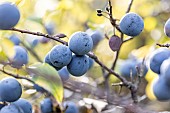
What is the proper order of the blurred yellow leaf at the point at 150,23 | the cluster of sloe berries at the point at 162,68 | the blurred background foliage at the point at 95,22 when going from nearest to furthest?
1. the cluster of sloe berries at the point at 162,68
2. the blurred background foliage at the point at 95,22
3. the blurred yellow leaf at the point at 150,23

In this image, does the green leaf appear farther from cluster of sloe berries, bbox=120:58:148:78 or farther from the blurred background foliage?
cluster of sloe berries, bbox=120:58:148:78

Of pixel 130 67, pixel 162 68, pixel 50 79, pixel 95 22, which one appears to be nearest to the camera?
pixel 50 79

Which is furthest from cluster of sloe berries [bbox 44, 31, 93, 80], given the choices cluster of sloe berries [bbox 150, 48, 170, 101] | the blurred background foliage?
the blurred background foliage

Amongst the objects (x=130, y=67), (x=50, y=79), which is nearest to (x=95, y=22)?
(x=130, y=67)

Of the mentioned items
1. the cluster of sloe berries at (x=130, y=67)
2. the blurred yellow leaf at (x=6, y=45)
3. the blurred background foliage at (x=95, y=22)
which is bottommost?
the cluster of sloe berries at (x=130, y=67)

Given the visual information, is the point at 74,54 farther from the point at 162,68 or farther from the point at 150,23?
the point at 150,23

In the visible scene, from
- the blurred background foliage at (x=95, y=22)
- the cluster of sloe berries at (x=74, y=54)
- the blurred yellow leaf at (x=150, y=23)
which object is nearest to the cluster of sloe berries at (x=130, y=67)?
the blurred background foliage at (x=95, y=22)

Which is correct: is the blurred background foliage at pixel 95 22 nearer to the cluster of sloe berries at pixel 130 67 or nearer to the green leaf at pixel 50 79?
the cluster of sloe berries at pixel 130 67
